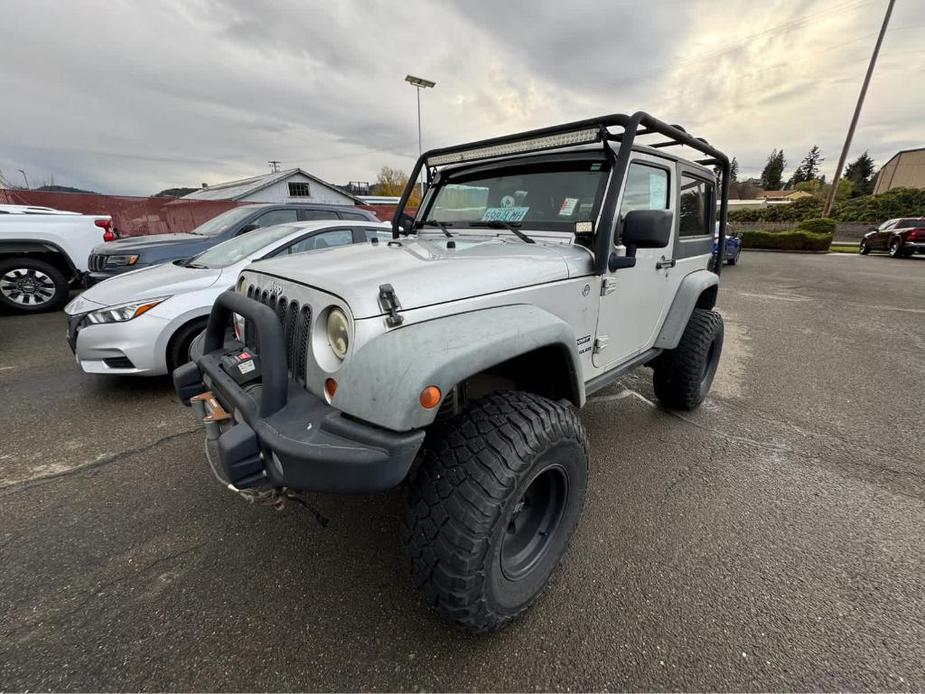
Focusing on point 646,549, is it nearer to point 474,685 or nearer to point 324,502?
point 474,685

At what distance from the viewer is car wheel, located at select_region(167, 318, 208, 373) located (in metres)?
3.44

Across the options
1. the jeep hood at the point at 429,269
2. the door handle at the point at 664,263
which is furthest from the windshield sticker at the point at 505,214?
the door handle at the point at 664,263

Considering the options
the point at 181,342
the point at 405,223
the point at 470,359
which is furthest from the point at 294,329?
the point at 181,342

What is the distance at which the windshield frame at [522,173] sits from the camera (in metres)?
2.20

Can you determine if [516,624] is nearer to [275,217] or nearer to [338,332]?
[338,332]

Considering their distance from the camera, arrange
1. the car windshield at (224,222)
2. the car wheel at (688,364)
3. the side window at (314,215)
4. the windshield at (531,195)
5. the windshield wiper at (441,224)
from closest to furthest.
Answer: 1. the windshield at (531,195)
2. the windshield wiper at (441,224)
3. the car wheel at (688,364)
4. the car windshield at (224,222)
5. the side window at (314,215)

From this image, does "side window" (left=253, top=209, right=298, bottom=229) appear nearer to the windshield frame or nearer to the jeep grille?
the windshield frame

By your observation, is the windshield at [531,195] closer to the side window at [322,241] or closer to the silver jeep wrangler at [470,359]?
the silver jeep wrangler at [470,359]

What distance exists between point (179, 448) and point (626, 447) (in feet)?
10.1

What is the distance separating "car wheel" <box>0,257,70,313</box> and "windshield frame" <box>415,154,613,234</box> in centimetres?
686

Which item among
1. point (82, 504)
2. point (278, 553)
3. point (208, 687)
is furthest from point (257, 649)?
point (82, 504)

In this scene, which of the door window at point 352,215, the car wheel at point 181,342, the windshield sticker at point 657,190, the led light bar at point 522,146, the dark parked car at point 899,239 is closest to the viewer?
the led light bar at point 522,146

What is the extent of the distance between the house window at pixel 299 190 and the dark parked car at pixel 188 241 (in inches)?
1152

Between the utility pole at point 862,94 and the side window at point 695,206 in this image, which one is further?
the utility pole at point 862,94
